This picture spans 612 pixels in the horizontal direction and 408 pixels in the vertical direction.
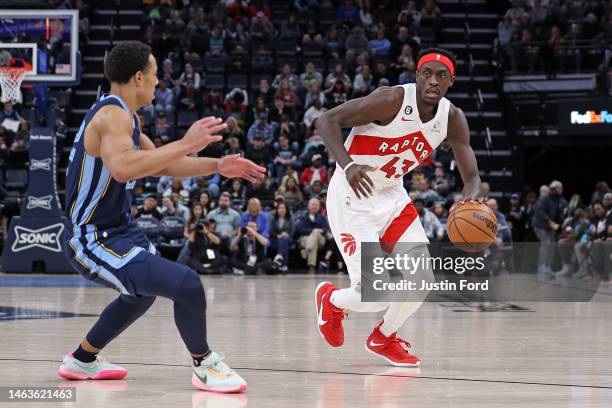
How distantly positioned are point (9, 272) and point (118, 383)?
387 inches

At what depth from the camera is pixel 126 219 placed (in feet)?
16.1

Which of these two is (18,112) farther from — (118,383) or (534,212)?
(118,383)

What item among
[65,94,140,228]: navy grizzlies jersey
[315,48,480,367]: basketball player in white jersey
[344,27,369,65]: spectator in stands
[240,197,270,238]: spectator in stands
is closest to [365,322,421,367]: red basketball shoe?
[315,48,480,367]: basketball player in white jersey

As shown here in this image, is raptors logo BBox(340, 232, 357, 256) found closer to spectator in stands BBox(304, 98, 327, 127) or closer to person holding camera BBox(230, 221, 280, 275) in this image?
person holding camera BBox(230, 221, 280, 275)

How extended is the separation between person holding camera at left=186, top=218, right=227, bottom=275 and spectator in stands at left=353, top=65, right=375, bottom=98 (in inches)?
197

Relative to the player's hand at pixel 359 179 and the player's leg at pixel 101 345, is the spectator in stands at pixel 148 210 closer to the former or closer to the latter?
the player's hand at pixel 359 179

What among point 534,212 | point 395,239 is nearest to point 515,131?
point 534,212

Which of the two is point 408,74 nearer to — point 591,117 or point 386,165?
point 591,117

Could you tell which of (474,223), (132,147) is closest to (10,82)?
(474,223)

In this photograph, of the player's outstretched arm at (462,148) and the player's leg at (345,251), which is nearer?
the player's leg at (345,251)

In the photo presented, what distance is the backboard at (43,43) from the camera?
43.7 ft

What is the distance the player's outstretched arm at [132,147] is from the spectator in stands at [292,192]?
37.1ft

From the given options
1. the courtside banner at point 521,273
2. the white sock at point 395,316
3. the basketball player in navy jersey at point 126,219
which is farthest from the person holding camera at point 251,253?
the basketball player in navy jersey at point 126,219

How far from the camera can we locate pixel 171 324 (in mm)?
7859
